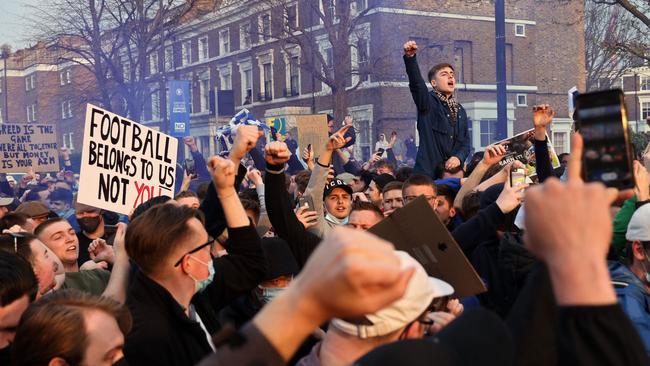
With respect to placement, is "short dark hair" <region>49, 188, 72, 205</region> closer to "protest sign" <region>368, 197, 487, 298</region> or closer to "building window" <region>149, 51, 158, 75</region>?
"protest sign" <region>368, 197, 487, 298</region>

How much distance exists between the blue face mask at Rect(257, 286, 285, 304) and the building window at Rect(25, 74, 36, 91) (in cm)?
6610

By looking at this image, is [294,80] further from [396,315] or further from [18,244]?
[396,315]

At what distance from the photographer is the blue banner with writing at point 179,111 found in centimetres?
2100

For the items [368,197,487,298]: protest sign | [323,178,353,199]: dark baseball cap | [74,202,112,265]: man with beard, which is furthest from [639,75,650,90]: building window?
[368,197,487,298]: protest sign

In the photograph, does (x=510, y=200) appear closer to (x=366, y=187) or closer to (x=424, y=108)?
(x=424, y=108)

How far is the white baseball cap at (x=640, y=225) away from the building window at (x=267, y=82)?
48.5 meters

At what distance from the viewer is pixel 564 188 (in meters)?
1.53

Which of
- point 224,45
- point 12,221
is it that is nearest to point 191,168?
point 12,221

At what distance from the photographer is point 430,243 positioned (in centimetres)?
368

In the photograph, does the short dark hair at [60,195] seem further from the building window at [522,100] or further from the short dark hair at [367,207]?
the building window at [522,100]

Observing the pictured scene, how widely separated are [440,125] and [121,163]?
2972 millimetres

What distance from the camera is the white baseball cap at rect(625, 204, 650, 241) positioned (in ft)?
12.3

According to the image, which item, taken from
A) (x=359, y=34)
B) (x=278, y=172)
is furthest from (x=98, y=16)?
(x=278, y=172)

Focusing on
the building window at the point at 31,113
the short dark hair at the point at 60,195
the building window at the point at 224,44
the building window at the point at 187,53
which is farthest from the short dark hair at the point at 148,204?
the building window at the point at 31,113
